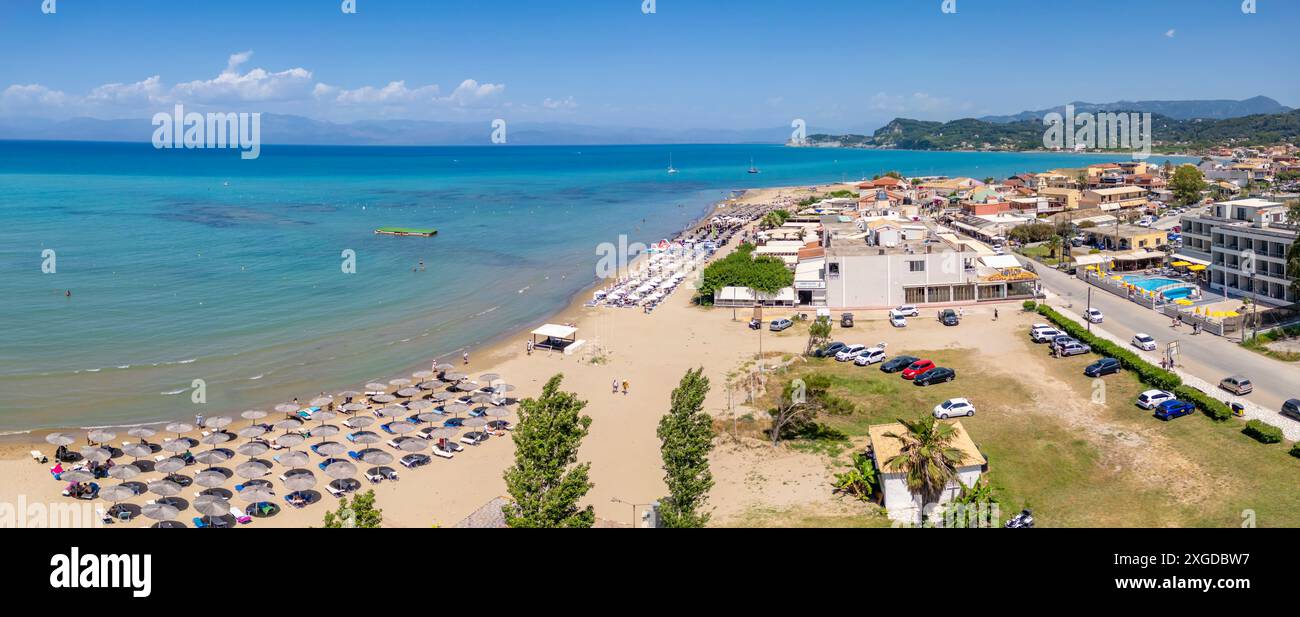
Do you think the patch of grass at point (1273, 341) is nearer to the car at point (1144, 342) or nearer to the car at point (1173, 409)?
the car at point (1144, 342)

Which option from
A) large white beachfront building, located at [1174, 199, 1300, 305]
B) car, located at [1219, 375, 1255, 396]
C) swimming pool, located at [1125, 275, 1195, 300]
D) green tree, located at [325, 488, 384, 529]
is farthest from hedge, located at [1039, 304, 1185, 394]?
green tree, located at [325, 488, 384, 529]

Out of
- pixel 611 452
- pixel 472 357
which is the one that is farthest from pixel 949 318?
pixel 472 357

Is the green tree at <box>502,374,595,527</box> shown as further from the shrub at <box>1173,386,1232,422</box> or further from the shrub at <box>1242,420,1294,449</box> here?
the shrub at <box>1173,386,1232,422</box>

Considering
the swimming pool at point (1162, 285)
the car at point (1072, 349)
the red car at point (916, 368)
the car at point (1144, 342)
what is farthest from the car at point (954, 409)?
the swimming pool at point (1162, 285)

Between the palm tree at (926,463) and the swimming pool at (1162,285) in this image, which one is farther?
the swimming pool at (1162,285)

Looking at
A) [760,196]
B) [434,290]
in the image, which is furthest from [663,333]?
[760,196]

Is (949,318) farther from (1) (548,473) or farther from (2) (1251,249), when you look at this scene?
(1) (548,473)

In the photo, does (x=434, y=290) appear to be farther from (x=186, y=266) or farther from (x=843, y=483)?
(x=843, y=483)
